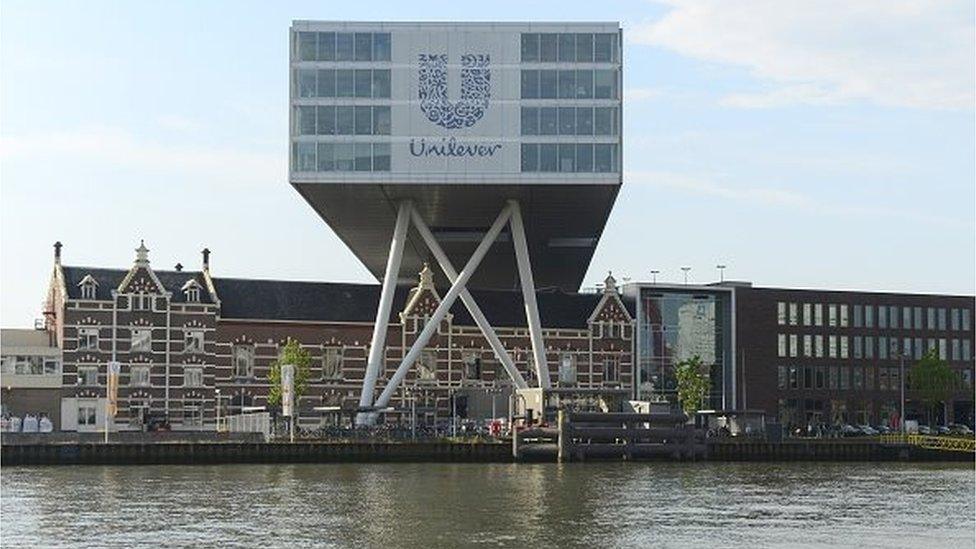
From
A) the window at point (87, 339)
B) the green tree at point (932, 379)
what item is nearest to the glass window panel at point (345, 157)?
the window at point (87, 339)

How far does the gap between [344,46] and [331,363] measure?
28.0m

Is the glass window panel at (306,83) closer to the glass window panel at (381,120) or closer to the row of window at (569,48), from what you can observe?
the glass window panel at (381,120)

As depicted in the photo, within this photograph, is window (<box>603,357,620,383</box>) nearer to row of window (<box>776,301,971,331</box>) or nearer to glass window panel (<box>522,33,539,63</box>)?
row of window (<box>776,301,971,331</box>)

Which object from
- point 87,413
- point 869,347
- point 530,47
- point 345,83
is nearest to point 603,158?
point 530,47

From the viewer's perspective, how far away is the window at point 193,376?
117938 mm

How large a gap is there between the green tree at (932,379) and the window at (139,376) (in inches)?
2466

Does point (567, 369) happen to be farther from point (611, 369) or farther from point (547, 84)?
point (547, 84)

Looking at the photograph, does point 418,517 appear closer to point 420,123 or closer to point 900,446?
point 420,123

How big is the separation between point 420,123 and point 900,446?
34.9 metres

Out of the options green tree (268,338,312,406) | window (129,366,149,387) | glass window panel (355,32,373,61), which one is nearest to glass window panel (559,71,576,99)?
glass window panel (355,32,373,61)

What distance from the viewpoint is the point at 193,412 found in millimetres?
117812

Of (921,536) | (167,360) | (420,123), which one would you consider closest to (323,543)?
(921,536)

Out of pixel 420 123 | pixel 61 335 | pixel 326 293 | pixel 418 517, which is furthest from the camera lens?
pixel 326 293

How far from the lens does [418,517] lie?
181 ft
